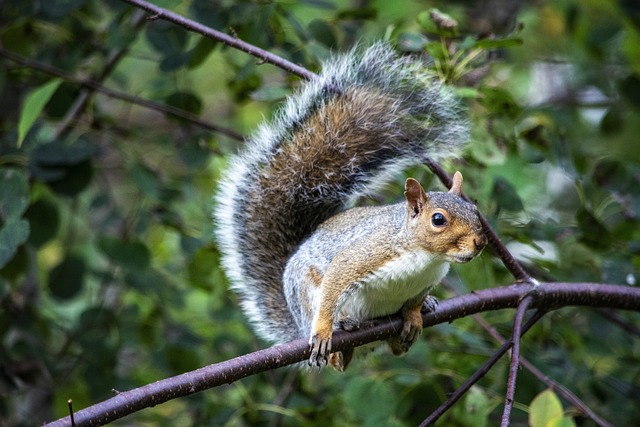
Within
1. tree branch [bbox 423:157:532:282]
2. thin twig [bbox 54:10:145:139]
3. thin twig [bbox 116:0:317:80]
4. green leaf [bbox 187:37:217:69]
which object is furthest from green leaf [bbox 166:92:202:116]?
tree branch [bbox 423:157:532:282]

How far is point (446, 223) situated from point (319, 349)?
404 millimetres

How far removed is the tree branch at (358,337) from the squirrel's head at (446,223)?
6.1 inches

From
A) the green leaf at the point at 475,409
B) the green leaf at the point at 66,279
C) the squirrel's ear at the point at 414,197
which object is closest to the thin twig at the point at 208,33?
the squirrel's ear at the point at 414,197

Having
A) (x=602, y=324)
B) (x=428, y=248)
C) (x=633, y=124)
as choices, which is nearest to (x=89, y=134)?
(x=428, y=248)

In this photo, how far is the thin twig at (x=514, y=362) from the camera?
1.63m

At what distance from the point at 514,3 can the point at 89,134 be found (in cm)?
194

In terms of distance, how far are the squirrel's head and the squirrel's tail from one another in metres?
0.15

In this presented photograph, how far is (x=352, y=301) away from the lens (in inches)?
83.0

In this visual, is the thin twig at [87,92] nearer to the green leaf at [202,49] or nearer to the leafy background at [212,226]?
the leafy background at [212,226]

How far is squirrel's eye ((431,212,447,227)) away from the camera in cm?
194

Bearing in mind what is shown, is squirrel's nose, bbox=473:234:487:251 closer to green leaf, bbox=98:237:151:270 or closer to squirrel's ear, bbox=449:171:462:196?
squirrel's ear, bbox=449:171:462:196

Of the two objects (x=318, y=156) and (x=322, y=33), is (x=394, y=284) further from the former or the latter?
(x=322, y=33)

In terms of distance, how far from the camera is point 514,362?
1.77 metres

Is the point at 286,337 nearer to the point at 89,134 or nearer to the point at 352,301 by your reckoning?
the point at 352,301
